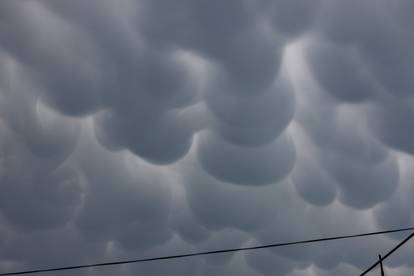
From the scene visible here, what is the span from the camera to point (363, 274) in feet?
122

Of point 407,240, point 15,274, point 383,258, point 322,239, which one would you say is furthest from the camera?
point 15,274

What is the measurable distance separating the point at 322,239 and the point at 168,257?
1160 centimetres

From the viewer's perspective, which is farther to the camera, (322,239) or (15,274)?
(15,274)

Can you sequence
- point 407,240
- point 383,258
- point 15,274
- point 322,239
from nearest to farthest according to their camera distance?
point 407,240
point 383,258
point 322,239
point 15,274

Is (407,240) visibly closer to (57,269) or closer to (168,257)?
(168,257)

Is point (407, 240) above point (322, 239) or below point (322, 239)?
below

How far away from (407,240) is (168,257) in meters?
17.2

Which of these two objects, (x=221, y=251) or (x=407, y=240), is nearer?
(x=407, y=240)

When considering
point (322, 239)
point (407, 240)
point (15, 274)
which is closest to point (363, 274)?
point (322, 239)

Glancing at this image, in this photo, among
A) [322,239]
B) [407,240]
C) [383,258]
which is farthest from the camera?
[322,239]

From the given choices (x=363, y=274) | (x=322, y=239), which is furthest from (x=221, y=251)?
(x=363, y=274)

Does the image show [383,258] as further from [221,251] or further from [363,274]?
[221,251]

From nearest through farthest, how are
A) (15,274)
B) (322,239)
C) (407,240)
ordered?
1. (407,240)
2. (322,239)
3. (15,274)

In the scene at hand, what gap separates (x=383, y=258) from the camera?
109 ft
